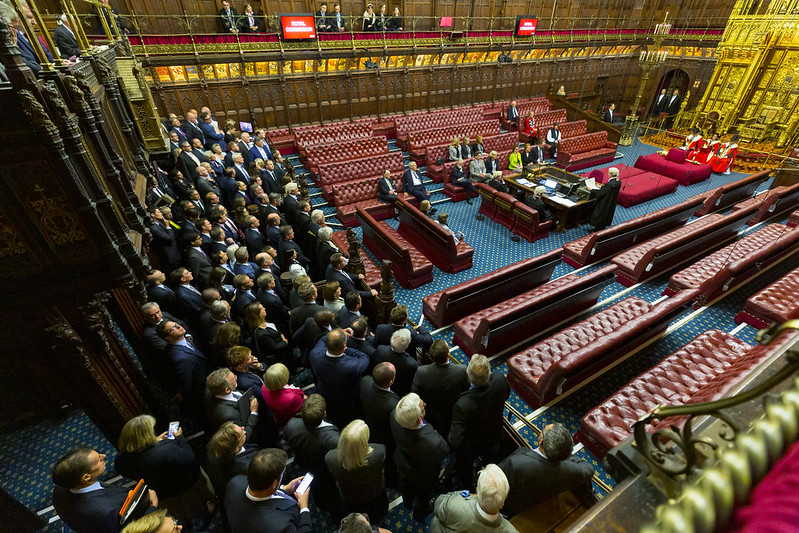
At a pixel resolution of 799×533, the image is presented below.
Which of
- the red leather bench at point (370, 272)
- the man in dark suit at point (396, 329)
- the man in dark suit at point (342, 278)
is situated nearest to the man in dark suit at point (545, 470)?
the man in dark suit at point (396, 329)

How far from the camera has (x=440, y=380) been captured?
3193mm

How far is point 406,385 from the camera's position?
3666 millimetres

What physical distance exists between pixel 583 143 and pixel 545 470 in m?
12.9

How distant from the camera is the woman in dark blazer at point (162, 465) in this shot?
255 cm

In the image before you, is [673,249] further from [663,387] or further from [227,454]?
[227,454]

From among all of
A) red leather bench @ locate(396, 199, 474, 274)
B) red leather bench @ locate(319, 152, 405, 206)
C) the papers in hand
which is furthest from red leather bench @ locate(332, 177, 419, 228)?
the papers in hand

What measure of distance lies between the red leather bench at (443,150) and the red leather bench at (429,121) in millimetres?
1693

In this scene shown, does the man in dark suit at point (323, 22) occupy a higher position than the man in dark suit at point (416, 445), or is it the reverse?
the man in dark suit at point (323, 22)

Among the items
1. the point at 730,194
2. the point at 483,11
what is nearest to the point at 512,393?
the point at 730,194

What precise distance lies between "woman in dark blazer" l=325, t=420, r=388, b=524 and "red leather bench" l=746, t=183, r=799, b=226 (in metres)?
8.95

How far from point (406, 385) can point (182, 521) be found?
2.23 m

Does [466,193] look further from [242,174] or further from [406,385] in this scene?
[406,385]

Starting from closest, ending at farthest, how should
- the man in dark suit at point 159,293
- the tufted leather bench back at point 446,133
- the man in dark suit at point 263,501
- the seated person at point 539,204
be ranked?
the man in dark suit at point 263,501 < the man in dark suit at point 159,293 < the seated person at point 539,204 < the tufted leather bench back at point 446,133

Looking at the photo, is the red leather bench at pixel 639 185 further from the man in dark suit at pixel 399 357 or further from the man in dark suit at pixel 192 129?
the man in dark suit at pixel 192 129
